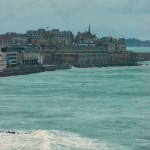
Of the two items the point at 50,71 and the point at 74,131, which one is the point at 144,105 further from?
the point at 50,71

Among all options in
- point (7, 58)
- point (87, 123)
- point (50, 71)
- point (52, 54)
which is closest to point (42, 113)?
point (87, 123)

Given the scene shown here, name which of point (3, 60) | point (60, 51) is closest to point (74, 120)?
point (3, 60)

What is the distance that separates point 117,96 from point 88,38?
6429cm

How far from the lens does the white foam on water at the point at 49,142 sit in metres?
16.3

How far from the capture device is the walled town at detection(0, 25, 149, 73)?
190 feet

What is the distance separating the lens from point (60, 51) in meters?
76.2

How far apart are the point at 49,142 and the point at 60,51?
196 ft

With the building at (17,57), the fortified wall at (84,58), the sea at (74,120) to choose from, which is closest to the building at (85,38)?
the fortified wall at (84,58)

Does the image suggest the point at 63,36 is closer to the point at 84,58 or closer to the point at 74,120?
the point at 84,58

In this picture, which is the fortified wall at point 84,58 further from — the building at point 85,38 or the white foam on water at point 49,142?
the white foam on water at point 49,142

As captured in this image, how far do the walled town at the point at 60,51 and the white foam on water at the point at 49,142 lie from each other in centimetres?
3305

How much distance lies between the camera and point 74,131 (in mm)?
19109

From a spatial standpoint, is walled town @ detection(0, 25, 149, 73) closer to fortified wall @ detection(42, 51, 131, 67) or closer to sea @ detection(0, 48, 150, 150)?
fortified wall @ detection(42, 51, 131, 67)

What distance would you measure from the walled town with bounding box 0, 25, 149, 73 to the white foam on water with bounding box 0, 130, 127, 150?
33054 mm
